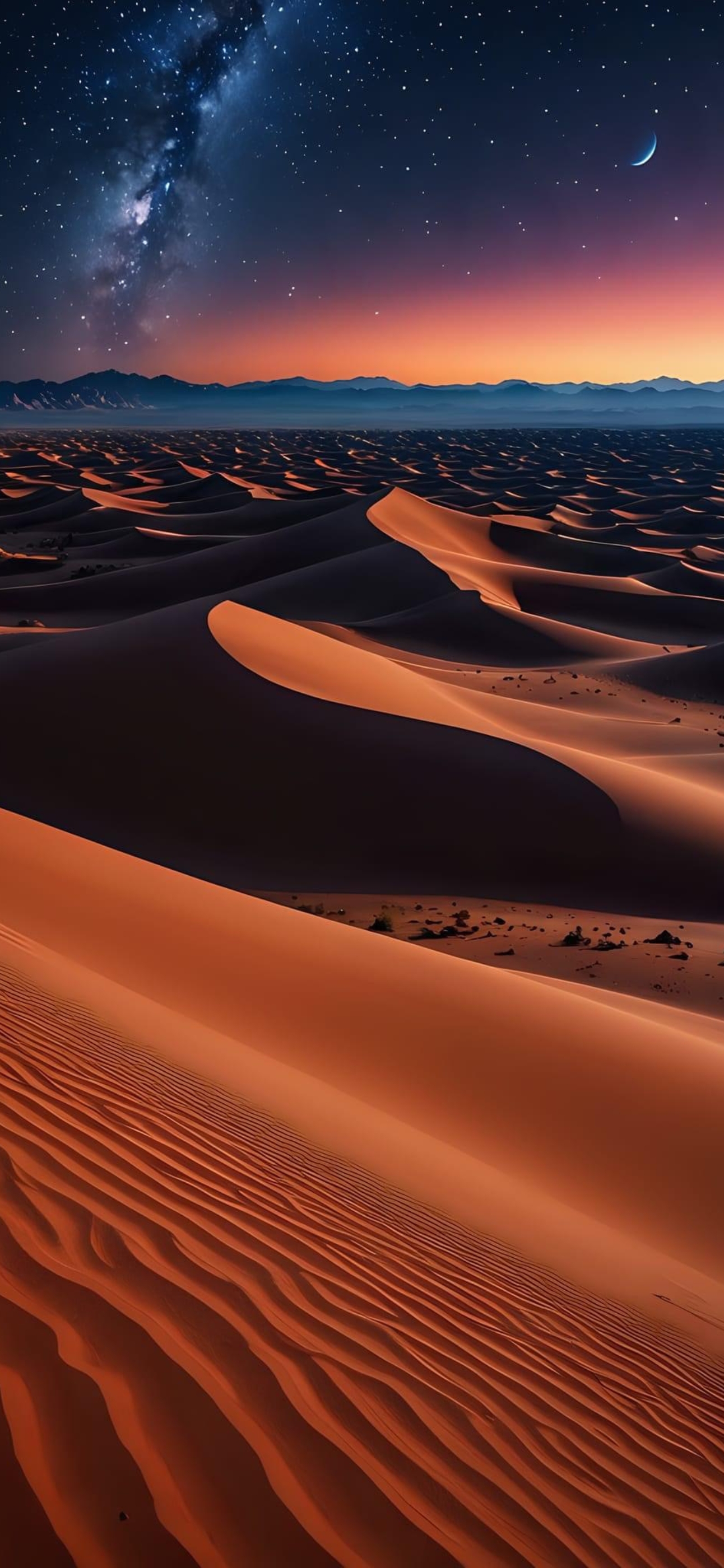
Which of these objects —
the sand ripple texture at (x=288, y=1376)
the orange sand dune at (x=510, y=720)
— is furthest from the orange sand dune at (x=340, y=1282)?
the orange sand dune at (x=510, y=720)

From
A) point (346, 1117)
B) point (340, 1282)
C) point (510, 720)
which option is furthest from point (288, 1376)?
point (510, 720)

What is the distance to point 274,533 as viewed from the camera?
166 ft

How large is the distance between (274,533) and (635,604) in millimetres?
17089

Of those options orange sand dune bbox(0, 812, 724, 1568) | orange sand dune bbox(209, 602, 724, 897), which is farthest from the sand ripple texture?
orange sand dune bbox(209, 602, 724, 897)

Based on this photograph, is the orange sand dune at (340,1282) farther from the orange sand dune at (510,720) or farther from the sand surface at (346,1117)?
the orange sand dune at (510,720)

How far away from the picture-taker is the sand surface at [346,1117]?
2836mm

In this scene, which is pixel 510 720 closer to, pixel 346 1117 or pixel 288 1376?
pixel 346 1117

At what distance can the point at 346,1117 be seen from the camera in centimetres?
598

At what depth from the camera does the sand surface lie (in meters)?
2.84

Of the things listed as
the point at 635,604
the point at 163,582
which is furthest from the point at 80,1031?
the point at 635,604

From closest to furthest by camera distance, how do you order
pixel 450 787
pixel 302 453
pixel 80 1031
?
pixel 80 1031, pixel 450 787, pixel 302 453

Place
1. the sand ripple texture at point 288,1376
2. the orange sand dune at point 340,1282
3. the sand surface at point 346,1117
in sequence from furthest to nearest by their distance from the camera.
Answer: the sand surface at point 346,1117
the orange sand dune at point 340,1282
the sand ripple texture at point 288,1376

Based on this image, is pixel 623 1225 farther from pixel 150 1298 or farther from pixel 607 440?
pixel 607 440

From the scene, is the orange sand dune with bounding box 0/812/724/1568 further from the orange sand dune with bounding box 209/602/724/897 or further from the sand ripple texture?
the orange sand dune with bounding box 209/602/724/897
